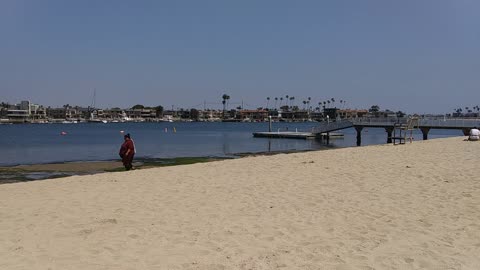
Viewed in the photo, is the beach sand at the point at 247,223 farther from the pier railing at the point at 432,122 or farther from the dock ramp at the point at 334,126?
the dock ramp at the point at 334,126

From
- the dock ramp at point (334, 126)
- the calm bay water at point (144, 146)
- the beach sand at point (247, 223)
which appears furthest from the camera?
the dock ramp at point (334, 126)

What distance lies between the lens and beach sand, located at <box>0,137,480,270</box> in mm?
5848

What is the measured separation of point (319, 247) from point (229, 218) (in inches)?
89.6

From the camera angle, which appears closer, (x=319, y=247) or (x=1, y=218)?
(x=319, y=247)

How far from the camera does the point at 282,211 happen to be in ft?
28.8

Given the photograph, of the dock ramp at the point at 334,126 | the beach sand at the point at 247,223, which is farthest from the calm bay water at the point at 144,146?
the beach sand at the point at 247,223

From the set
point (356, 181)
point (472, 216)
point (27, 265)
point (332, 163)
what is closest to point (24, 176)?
point (332, 163)

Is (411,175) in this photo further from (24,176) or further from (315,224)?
(24,176)

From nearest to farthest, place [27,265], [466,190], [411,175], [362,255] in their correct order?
[27,265], [362,255], [466,190], [411,175]

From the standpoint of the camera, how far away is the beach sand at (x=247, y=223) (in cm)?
585

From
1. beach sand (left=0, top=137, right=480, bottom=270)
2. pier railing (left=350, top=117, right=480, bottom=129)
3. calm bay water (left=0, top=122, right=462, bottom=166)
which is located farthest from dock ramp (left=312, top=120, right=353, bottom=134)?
beach sand (left=0, top=137, right=480, bottom=270)

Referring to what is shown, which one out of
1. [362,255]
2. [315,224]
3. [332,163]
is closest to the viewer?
[362,255]

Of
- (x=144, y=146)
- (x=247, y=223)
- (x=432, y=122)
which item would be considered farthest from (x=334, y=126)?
(x=247, y=223)

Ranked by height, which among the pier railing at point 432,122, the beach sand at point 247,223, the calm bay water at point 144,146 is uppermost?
the pier railing at point 432,122
